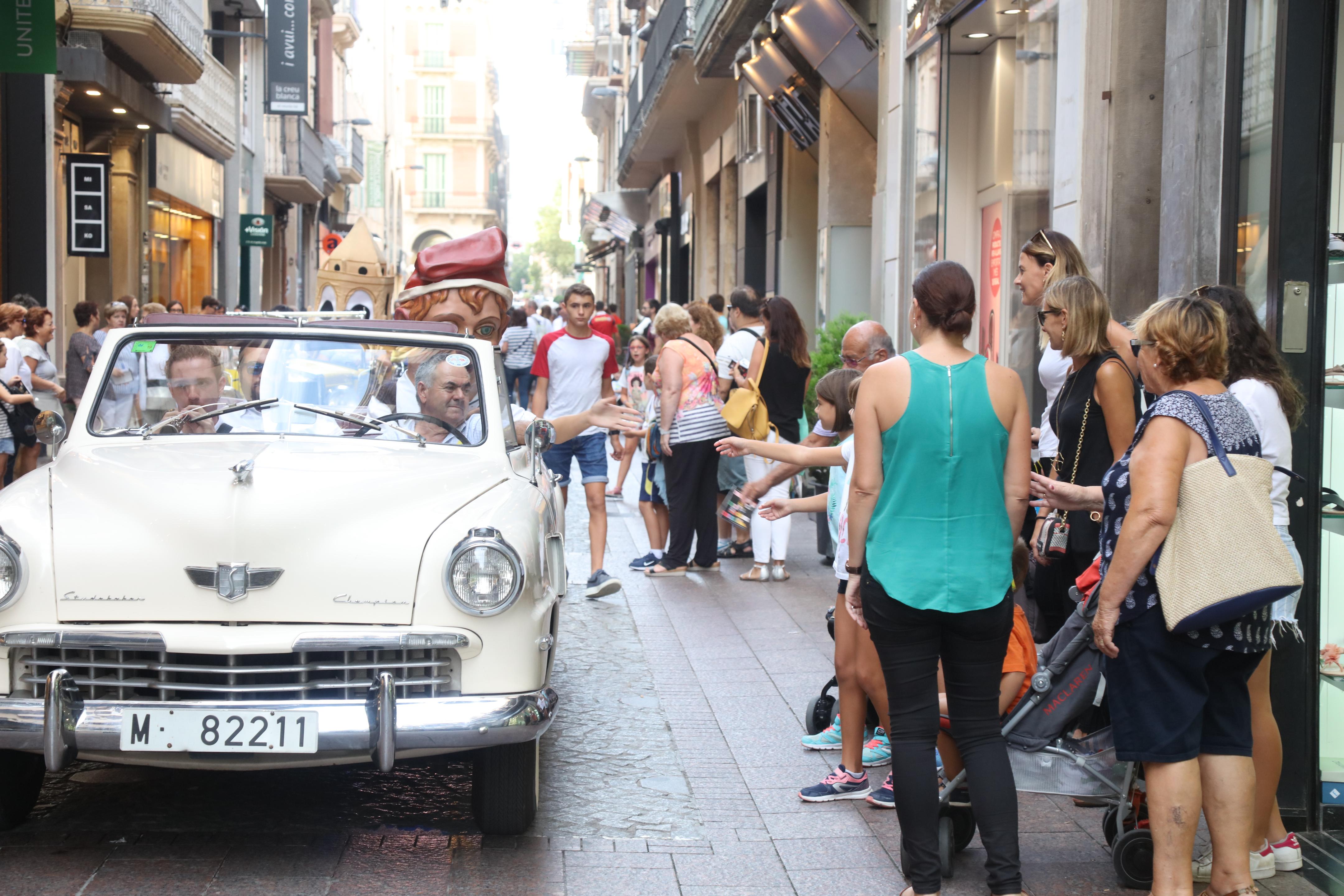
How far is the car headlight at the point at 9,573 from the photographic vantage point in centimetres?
409

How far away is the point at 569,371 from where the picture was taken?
9.39m

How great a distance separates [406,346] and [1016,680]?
2.64 m

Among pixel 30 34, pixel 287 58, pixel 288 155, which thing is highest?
pixel 287 58

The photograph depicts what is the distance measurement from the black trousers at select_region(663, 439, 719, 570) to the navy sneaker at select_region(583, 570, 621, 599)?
0.64 m

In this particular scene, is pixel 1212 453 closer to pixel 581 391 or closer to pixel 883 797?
pixel 883 797

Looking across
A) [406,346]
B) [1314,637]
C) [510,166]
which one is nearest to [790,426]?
[406,346]

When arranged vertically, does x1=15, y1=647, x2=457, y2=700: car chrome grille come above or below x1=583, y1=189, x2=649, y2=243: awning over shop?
below

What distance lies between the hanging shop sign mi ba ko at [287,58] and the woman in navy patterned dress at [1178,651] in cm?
2954

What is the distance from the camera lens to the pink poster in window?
33.2 feet

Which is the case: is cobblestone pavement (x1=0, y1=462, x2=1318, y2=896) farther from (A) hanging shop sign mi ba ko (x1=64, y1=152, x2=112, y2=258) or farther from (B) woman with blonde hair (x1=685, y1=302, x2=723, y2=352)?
(A) hanging shop sign mi ba ko (x1=64, y1=152, x2=112, y2=258)

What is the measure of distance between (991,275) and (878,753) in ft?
19.0

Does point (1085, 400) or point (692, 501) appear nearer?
point (1085, 400)

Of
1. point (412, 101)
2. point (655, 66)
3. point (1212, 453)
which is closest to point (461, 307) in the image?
point (1212, 453)

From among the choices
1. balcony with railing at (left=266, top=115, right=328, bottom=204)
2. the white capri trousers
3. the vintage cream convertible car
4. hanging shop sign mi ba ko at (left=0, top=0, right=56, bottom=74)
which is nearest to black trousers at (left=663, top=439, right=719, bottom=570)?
the white capri trousers
